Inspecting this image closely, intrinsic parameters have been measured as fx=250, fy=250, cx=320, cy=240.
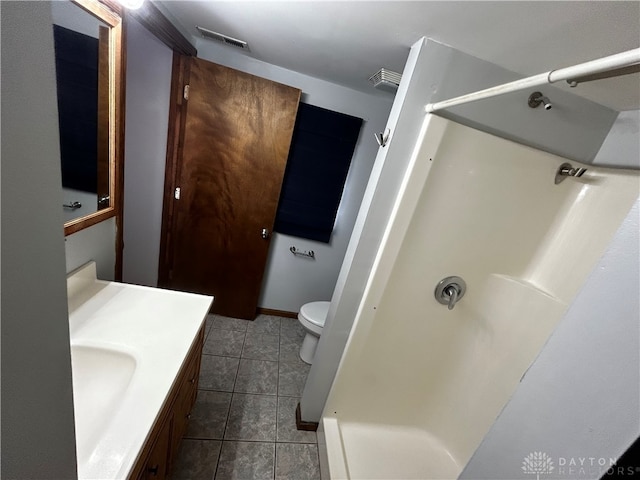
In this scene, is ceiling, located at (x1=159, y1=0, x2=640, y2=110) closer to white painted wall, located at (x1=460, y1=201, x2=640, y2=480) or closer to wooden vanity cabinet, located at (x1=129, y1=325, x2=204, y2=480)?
white painted wall, located at (x1=460, y1=201, x2=640, y2=480)

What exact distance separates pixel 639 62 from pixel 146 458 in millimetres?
1438

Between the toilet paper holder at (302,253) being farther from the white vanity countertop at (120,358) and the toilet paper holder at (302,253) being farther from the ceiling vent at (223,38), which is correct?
the ceiling vent at (223,38)

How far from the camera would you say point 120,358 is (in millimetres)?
845

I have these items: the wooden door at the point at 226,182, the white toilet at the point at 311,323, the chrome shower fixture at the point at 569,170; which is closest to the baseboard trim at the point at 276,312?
the wooden door at the point at 226,182

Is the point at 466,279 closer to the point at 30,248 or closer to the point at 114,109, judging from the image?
the point at 30,248

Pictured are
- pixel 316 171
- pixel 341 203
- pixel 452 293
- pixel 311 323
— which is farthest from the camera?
pixel 341 203

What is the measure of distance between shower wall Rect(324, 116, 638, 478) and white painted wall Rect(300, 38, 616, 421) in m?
0.06

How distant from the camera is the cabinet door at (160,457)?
741mm

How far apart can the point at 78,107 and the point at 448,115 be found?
142 centimetres

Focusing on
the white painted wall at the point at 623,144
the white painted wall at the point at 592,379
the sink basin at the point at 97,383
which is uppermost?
the white painted wall at the point at 623,144

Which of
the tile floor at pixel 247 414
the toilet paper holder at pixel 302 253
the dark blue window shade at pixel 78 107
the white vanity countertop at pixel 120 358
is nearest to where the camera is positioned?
the white vanity countertop at pixel 120 358

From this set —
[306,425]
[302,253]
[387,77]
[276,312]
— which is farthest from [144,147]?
[306,425]

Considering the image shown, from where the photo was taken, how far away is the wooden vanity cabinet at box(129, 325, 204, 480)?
689mm

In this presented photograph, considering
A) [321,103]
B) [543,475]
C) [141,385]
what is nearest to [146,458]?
[141,385]
